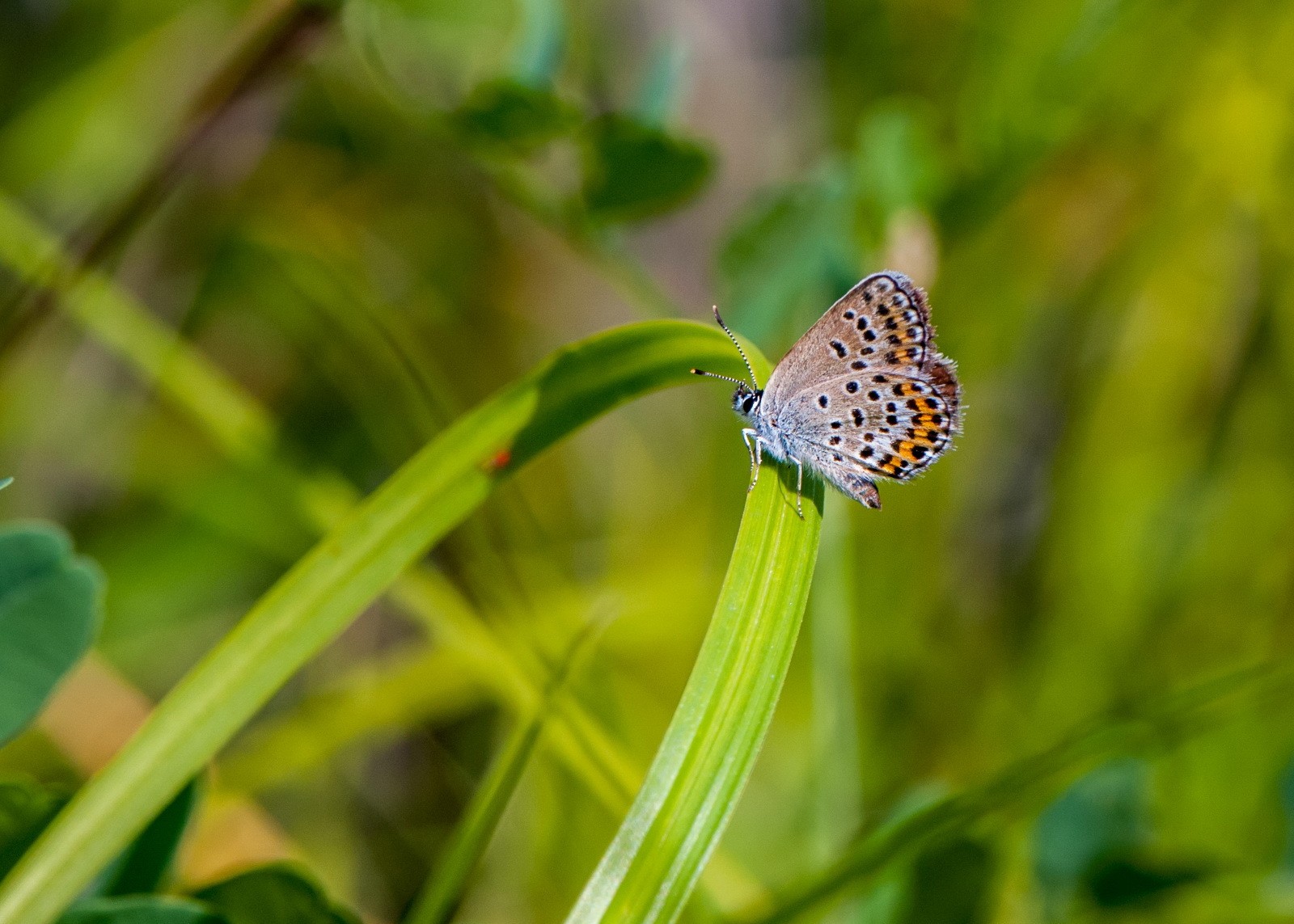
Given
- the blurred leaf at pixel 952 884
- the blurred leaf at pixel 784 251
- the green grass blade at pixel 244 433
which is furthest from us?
the blurred leaf at pixel 784 251

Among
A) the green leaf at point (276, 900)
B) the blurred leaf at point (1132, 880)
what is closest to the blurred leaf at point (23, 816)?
the green leaf at point (276, 900)

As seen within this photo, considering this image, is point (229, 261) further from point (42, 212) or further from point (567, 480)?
point (567, 480)

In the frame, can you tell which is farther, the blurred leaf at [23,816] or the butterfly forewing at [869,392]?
the butterfly forewing at [869,392]

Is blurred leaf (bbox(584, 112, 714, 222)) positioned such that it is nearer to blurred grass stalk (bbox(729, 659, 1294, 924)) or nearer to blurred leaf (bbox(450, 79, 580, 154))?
blurred leaf (bbox(450, 79, 580, 154))

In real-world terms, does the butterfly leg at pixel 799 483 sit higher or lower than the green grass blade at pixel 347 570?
higher

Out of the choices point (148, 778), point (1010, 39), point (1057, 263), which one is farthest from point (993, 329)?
point (148, 778)

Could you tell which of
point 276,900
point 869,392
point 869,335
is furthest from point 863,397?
point 276,900

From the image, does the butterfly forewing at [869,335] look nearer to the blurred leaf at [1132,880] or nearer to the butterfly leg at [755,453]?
the butterfly leg at [755,453]
